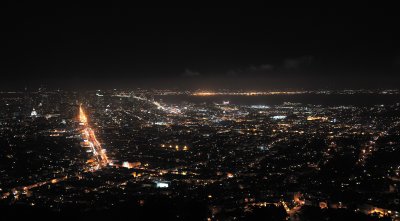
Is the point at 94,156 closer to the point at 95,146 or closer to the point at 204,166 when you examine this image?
the point at 95,146

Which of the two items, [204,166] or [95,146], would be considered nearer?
[204,166]

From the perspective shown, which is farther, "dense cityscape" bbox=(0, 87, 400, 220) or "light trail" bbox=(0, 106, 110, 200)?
"light trail" bbox=(0, 106, 110, 200)

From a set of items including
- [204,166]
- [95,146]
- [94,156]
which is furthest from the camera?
[95,146]

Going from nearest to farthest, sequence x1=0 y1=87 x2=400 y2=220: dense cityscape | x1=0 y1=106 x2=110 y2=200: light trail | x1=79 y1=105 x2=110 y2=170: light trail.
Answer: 1. x1=0 y1=87 x2=400 y2=220: dense cityscape
2. x1=0 y1=106 x2=110 y2=200: light trail
3. x1=79 y1=105 x2=110 y2=170: light trail

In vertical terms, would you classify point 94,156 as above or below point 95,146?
below

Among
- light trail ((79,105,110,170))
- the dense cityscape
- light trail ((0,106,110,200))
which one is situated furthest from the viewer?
light trail ((79,105,110,170))

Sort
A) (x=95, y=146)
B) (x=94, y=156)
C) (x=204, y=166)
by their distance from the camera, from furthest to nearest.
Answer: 1. (x=95, y=146)
2. (x=94, y=156)
3. (x=204, y=166)


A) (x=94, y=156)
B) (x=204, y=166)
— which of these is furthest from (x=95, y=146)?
(x=204, y=166)

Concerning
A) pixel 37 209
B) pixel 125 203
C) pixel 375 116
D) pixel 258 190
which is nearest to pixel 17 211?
pixel 37 209

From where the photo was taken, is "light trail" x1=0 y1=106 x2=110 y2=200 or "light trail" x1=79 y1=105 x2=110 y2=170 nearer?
"light trail" x1=0 y1=106 x2=110 y2=200
